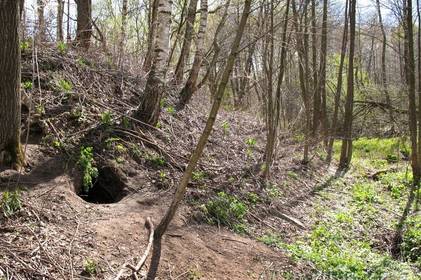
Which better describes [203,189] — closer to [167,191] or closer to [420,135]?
[167,191]

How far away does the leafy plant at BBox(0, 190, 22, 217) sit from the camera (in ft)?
15.1

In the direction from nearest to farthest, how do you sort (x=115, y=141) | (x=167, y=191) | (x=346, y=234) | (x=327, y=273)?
(x=327, y=273) < (x=167, y=191) < (x=115, y=141) < (x=346, y=234)

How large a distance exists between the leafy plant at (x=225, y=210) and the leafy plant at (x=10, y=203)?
277cm

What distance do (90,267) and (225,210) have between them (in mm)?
2900

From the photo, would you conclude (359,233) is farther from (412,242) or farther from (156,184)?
(156,184)

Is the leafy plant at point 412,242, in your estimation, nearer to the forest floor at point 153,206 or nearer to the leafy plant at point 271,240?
the forest floor at point 153,206

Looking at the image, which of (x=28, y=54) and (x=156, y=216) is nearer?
(x=156, y=216)

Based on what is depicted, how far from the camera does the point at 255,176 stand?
889 cm

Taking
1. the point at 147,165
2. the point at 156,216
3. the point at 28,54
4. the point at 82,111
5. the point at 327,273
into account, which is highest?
the point at 28,54

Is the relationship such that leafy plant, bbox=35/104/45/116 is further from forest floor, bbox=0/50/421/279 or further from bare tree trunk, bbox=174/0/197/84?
bare tree trunk, bbox=174/0/197/84

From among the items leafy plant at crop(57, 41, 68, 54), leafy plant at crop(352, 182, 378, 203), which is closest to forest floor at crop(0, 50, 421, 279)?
leafy plant at crop(352, 182, 378, 203)

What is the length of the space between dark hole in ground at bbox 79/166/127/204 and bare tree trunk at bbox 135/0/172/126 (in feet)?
4.92

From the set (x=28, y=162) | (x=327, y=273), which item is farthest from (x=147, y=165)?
(x=327, y=273)

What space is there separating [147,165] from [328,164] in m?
8.18
